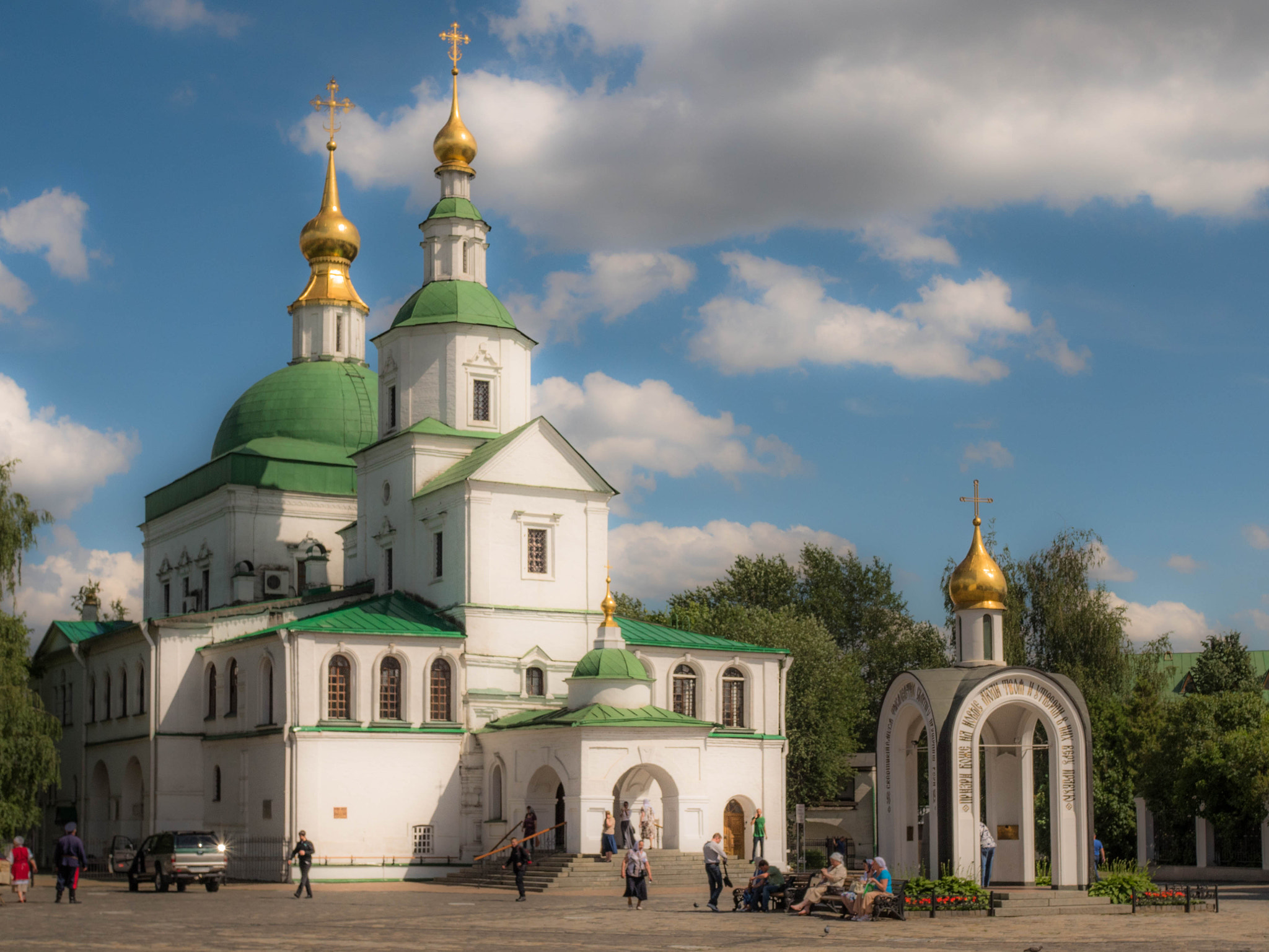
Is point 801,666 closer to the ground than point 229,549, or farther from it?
closer to the ground

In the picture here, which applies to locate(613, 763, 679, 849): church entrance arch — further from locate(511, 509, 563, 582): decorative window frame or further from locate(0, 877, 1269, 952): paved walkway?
locate(0, 877, 1269, 952): paved walkway

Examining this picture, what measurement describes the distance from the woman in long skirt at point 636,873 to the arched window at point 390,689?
13.2 metres

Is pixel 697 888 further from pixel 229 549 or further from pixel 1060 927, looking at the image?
pixel 229 549

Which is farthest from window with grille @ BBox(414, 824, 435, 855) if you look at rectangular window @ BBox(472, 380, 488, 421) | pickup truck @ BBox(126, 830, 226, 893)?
rectangular window @ BBox(472, 380, 488, 421)

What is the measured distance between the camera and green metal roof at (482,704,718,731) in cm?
3509

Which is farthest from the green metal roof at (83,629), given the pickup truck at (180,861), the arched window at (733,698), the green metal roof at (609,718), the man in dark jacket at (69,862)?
the man in dark jacket at (69,862)

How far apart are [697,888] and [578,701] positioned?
19.0 feet

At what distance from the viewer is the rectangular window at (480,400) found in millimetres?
43375

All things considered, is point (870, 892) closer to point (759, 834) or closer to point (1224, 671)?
point (759, 834)

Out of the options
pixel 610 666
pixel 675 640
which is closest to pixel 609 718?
pixel 610 666

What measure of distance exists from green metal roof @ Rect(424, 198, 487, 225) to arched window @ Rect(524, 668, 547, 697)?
13.3m

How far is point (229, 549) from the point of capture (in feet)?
154

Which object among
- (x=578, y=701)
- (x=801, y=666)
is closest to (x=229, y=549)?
(x=578, y=701)

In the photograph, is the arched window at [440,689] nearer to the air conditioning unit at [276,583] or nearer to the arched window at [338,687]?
the arched window at [338,687]
